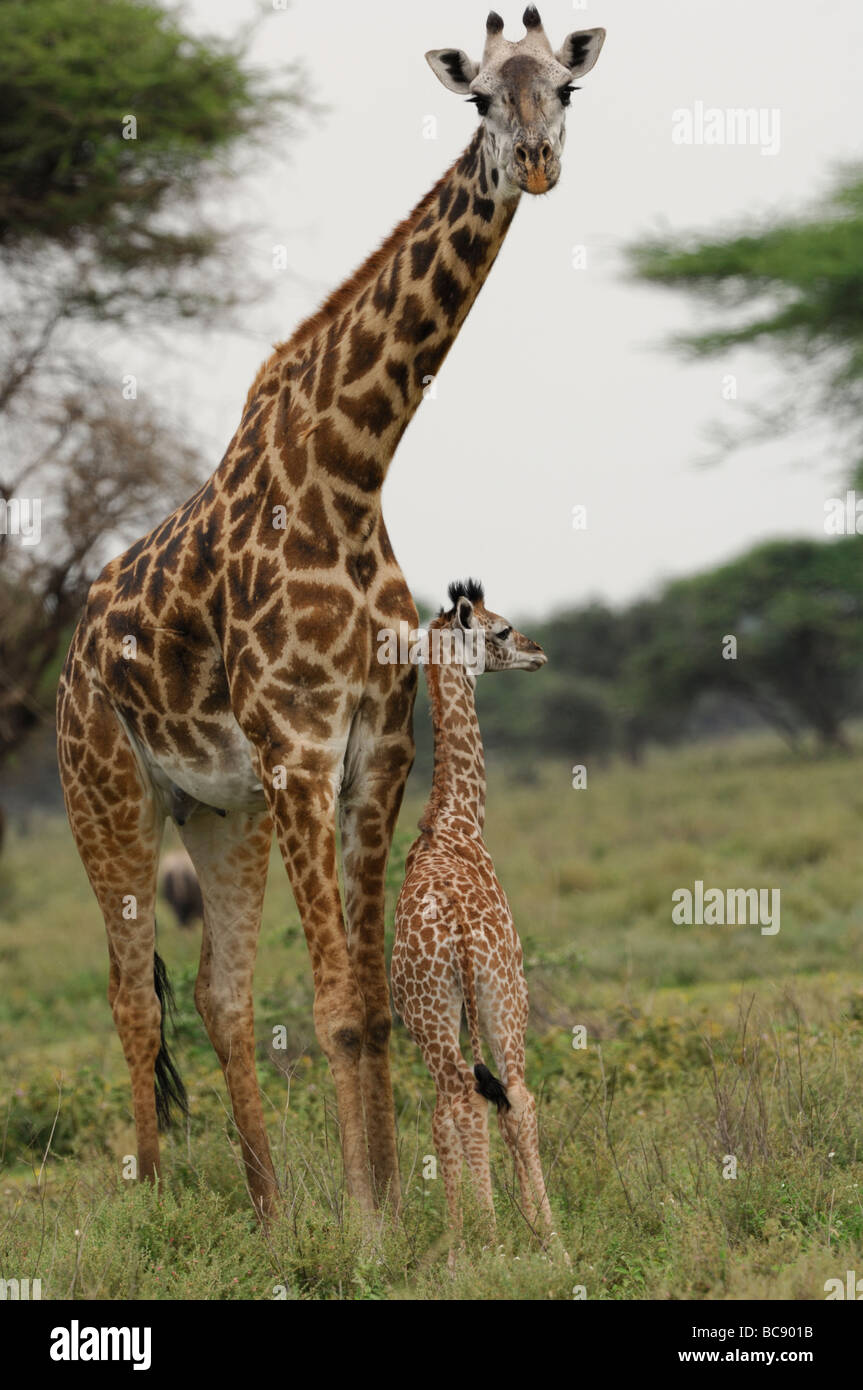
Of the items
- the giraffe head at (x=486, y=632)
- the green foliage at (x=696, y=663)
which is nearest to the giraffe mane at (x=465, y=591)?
the giraffe head at (x=486, y=632)

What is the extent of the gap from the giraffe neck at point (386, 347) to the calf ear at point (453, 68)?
0.15 meters

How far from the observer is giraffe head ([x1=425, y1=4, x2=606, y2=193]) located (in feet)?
14.4

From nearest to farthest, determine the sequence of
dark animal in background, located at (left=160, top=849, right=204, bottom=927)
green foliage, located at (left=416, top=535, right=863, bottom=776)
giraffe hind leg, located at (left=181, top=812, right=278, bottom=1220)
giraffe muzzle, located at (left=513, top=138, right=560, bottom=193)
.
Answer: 1. giraffe muzzle, located at (left=513, top=138, right=560, bottom=193)
2. giraffe hind leg, located at (left=181, top=812, right=278, bottom=1220)
3. dark animal in background, located at (left=160, top=849, right=204, bottom=927)
4. green foliage, located at (left=416, top=535, right=863, bottom=776)

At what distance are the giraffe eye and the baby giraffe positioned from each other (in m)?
1.60

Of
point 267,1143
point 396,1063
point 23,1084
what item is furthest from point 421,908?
point 23,1084

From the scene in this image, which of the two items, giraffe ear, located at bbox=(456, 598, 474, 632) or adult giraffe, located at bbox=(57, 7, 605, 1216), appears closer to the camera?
adult giraffe, located at bbox=(57, 7, 605, 1216)

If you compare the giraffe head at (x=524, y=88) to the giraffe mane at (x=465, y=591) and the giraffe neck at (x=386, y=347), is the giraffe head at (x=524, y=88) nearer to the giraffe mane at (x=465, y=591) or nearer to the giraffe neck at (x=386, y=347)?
the giraffe neck at (x=386, y=347)

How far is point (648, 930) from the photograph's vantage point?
504 inches

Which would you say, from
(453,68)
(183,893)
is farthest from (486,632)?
(183,893)

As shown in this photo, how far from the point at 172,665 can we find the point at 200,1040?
4328 mm

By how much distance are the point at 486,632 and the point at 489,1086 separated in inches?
64.8

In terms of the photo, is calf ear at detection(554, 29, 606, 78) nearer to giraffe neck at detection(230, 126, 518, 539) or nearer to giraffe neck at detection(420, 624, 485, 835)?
giraffe neck at detection(230, 126, 518, 539)

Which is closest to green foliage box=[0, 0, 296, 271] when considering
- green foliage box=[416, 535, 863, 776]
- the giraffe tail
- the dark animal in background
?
the dark animal in background
